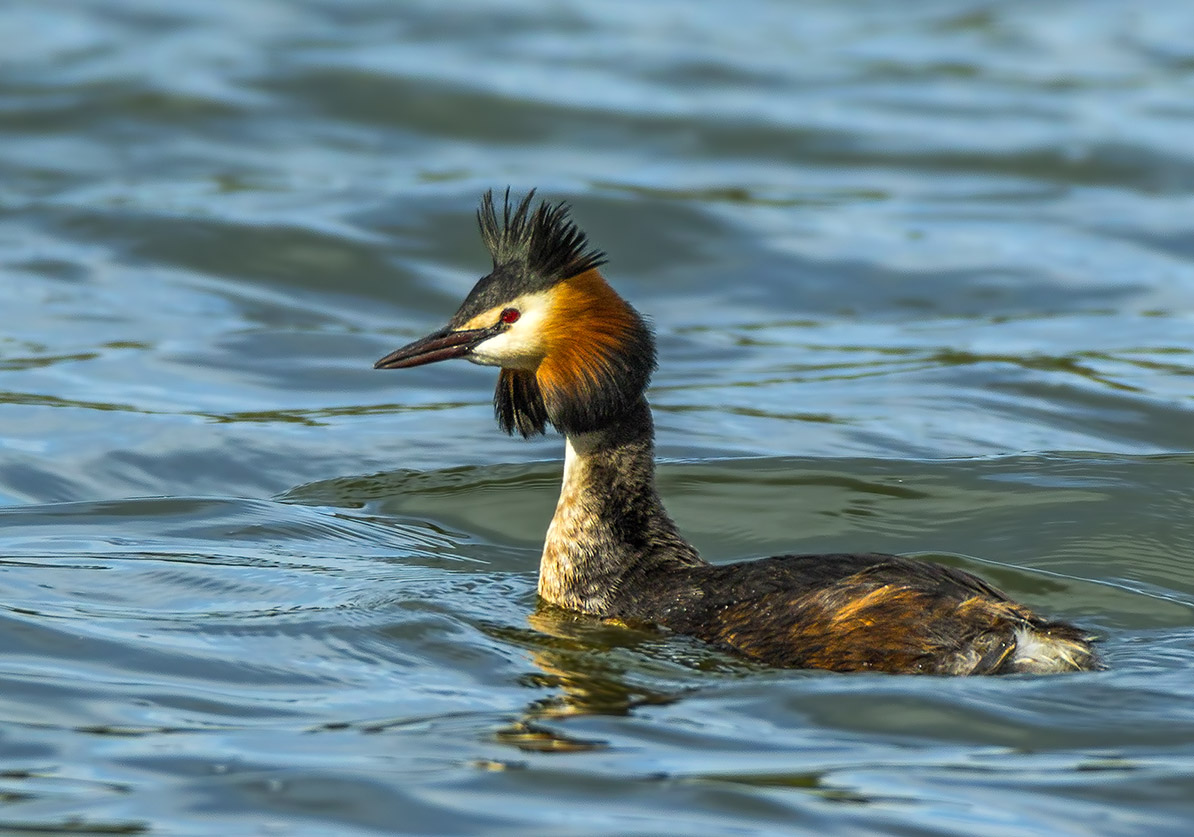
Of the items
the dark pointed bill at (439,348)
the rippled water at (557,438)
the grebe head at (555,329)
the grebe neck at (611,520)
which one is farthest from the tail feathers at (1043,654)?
the dark pointed bill at (439,348)

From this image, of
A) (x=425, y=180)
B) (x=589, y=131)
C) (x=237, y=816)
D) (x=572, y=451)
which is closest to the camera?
(x=237, y=816)

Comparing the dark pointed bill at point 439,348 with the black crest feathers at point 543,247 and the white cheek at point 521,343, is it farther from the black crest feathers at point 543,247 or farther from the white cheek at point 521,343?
the black crest feathers at point 543,247

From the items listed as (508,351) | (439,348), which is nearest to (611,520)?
(508,351)

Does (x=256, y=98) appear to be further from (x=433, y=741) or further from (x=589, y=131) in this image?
(x=433, y=741)

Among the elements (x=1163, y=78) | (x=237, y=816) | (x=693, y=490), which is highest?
(x=1163, y=78)

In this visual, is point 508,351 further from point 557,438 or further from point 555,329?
point 557,438

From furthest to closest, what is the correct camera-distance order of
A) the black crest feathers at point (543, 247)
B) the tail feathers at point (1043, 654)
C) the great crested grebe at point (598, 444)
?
the black crest feathers at point (543, 247) → the great crested grebe at point (598, 444) → the tail feathers at point (1043, 654)

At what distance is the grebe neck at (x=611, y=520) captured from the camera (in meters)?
7.36

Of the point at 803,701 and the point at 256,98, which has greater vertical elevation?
the point at 256,98

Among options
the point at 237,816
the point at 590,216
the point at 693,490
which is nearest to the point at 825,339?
the point at 590,216

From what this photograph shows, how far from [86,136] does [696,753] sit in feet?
42.8

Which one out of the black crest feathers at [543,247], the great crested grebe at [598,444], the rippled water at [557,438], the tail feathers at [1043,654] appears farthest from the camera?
the black crest feathers at [543,247]

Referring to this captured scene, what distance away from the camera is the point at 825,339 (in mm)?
13102

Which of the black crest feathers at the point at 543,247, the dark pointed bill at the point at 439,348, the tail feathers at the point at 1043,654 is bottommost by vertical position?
the tail feathers at the point at 1043,654
